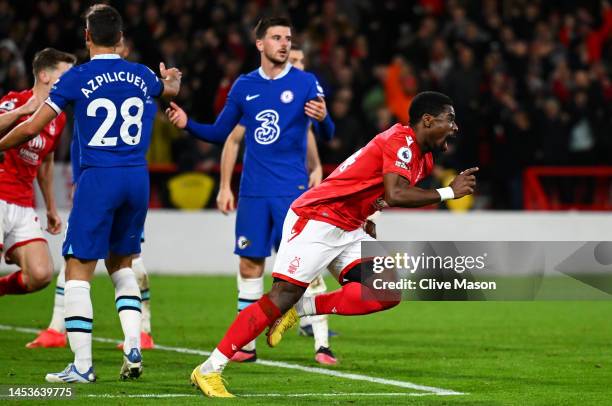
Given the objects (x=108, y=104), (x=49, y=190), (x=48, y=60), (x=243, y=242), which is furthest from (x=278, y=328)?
(x=49, y=190)

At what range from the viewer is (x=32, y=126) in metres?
8.45

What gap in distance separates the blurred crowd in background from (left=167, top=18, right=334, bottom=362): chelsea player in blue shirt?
7.92 m

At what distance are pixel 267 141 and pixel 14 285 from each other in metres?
2.46

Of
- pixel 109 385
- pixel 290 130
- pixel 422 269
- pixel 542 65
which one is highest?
pixel 542 65

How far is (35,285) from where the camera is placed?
34.9ft

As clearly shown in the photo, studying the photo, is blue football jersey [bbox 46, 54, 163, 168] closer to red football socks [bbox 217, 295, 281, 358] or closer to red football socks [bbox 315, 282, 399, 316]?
red football socks [bbox 217, 295, 281, 358]

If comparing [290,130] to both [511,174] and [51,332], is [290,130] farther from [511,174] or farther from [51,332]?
[511,174]

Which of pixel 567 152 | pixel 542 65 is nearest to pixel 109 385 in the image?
pixel 567 152

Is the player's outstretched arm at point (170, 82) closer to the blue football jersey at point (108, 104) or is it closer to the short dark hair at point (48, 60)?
the blue football jersey at point (108, 104)

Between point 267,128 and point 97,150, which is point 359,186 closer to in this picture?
point 97,150

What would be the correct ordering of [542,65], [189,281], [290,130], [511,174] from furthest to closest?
[542,65]
[511,174]
[189,281]
[290,130]

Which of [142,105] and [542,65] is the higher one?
[542,65]

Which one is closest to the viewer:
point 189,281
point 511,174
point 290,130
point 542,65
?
point 290,130

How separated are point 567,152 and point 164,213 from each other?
6228 mm
